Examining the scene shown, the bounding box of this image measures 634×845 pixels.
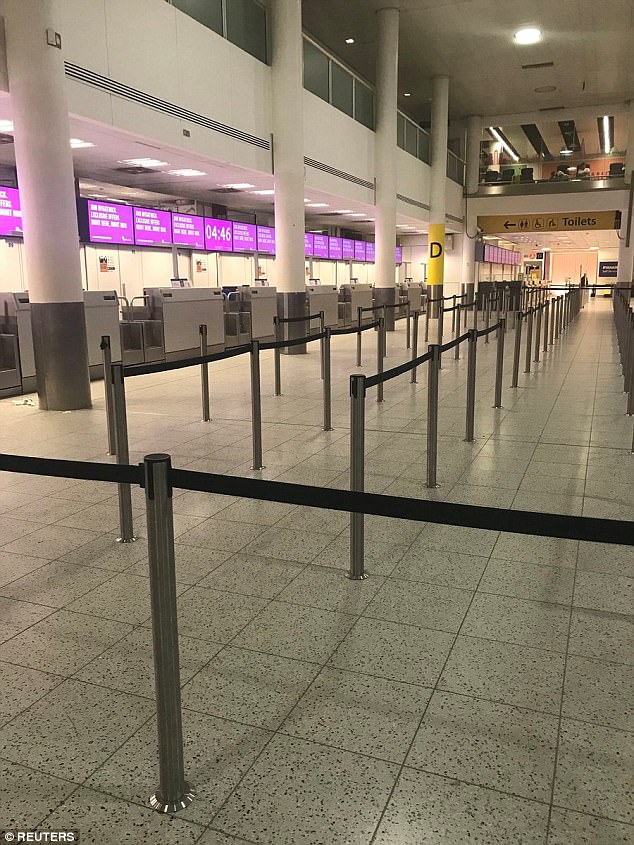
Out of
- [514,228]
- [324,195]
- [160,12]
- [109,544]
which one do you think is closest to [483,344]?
[324,195]

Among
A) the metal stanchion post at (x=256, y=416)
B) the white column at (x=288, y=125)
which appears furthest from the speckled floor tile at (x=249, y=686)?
the white column at (x=288, y=125)

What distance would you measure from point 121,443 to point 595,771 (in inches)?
112

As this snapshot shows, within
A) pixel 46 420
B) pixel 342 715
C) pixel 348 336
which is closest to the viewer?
pixel 342 715

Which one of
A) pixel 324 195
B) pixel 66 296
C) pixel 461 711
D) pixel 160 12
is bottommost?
pixel 461 711

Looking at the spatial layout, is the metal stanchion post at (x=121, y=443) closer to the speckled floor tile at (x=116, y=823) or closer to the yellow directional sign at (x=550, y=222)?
the speckled floor tile at (x=116, y=823)

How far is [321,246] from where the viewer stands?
77.8ft

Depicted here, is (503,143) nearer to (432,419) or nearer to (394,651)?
(432,419)

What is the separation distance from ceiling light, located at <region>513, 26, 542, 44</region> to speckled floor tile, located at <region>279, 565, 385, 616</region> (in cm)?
1923

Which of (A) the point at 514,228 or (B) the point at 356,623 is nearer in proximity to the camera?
(B) the point at 356,623

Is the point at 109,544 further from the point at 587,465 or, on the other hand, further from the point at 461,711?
the point at 587,465

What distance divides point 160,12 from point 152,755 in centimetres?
1038

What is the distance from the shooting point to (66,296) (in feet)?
26.4

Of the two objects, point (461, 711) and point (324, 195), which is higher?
A: point (324, 195)

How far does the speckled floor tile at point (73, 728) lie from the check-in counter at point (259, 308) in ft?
41.8
